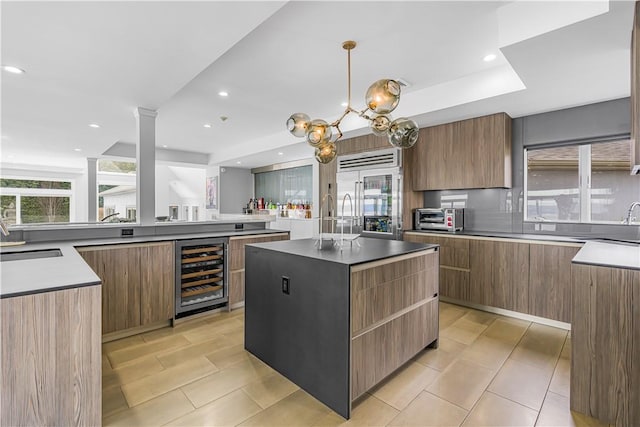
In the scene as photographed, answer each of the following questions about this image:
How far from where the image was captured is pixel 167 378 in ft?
6.95

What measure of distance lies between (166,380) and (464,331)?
259 centimetres

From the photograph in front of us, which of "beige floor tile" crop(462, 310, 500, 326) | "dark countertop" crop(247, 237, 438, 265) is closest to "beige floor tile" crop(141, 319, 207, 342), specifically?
"dark countertop" crop(247, 237, 438, 265)

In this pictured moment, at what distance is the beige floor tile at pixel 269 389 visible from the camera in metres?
1.89

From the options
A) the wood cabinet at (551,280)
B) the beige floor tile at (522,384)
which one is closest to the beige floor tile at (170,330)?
the beige floor tile at (522,384)

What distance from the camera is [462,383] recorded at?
6.84ft

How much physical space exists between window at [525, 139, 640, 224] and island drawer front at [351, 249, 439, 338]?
2003mm

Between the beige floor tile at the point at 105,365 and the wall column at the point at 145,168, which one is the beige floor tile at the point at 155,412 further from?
the wall column at the point at 145,168

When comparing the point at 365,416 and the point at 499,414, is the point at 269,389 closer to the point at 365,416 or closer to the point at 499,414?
the point at 365,416

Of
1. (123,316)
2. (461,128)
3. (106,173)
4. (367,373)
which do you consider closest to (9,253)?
(123,316)

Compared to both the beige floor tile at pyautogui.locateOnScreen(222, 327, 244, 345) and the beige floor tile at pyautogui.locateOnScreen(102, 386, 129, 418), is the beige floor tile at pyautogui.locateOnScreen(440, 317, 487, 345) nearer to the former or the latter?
the beige floor tile at pyautogui.locateOnScreen(222, 327, 244, 345)

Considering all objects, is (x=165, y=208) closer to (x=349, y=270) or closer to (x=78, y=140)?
(x=78, y=140)

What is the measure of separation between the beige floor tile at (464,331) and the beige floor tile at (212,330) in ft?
6.63

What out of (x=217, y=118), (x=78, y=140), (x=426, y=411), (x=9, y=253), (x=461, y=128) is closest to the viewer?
(x=426, y=411)

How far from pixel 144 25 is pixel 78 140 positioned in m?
4.64
